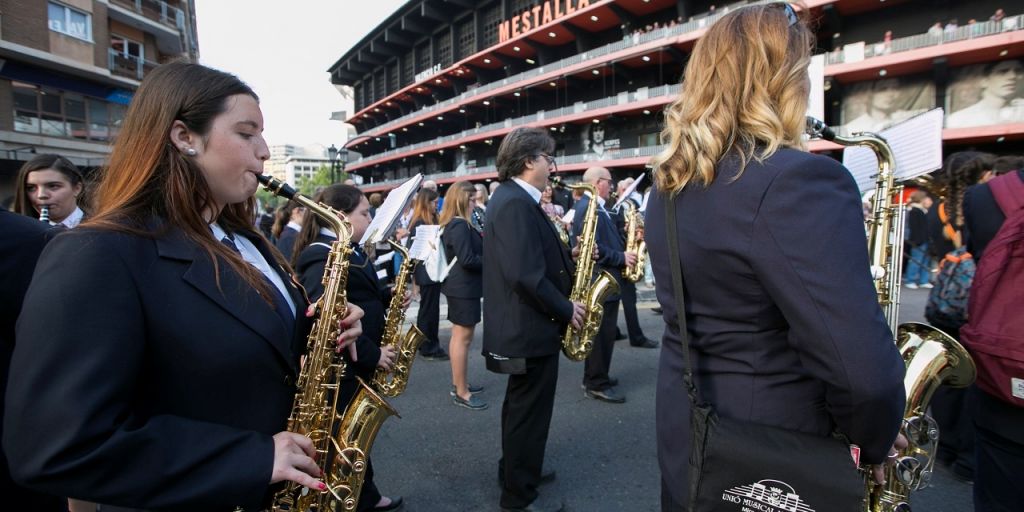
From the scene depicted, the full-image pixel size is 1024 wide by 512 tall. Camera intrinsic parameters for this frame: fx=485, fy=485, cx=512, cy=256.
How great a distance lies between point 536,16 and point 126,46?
23810mm

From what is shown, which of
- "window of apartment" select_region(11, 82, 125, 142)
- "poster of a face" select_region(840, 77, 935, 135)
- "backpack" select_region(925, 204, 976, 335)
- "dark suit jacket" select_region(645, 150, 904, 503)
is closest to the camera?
"dark suit jacket" select_region(645, 150, 904, 503)

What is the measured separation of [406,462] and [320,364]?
2452 mm

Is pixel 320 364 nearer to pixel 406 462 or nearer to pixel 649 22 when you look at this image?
pixel 406 462

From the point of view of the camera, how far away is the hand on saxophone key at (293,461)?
1276mm

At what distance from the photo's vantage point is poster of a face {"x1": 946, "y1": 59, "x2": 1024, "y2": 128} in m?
18.0

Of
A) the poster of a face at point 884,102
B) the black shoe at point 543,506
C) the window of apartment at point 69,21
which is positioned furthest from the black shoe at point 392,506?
the window of apartment at point 69,21

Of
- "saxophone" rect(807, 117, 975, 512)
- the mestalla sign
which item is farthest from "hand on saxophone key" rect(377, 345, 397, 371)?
the mestalla sign

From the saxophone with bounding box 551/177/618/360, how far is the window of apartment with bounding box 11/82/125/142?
2082 centimetres

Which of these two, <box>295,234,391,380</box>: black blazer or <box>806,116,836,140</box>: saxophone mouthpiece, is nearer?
<box>806,116,836,140</box>: saxophone mouthpiece

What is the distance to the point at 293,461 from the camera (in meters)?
1.31

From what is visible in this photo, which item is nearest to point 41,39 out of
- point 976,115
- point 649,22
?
point 649,22

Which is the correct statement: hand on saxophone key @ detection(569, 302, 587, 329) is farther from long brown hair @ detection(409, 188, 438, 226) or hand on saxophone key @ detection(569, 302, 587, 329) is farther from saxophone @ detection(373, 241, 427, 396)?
long brown hair @ detection(409, 188, 438, 226)

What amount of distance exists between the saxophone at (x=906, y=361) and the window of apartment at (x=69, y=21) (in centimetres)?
2650

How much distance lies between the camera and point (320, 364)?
5.61 feet
